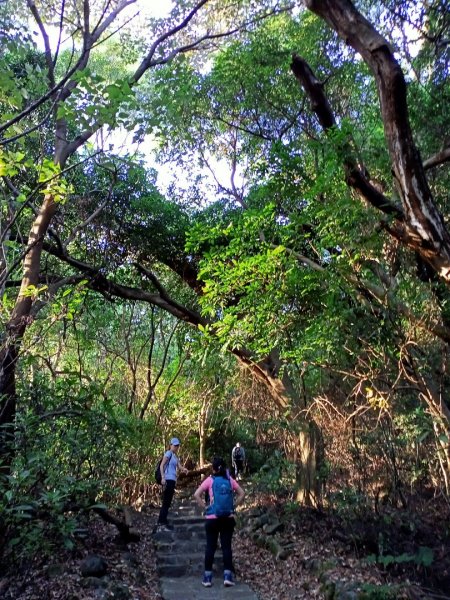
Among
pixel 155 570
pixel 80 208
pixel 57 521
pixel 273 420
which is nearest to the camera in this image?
pixel 57 521

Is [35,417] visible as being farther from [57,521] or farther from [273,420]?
[273,420]

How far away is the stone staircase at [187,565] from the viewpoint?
6172 mm

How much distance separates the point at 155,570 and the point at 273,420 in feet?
12.3

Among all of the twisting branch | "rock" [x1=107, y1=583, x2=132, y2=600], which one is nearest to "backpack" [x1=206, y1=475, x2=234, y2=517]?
"rock" [x1=107, y1=583, x2=132, y2=600]

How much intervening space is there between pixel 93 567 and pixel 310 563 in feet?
9.32

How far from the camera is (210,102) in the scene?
1027cm

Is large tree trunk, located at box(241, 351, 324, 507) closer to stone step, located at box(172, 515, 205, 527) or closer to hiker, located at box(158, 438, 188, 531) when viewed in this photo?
stone step, located at box(172, 515, 205, 527)

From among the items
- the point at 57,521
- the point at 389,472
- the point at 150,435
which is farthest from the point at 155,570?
the point at 150,435

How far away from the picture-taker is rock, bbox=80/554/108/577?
18.9 ft

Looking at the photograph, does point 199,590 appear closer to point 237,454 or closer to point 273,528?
point 273,528

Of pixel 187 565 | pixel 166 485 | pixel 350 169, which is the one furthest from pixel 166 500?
pixel 350 169

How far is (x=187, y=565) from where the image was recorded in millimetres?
7145

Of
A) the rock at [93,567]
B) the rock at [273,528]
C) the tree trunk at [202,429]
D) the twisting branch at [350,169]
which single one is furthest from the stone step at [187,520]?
the twisting branch at [350,169]

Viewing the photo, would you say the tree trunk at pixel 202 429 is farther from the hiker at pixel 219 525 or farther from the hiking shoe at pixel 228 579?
the hiking shoe at pixel 228 579
